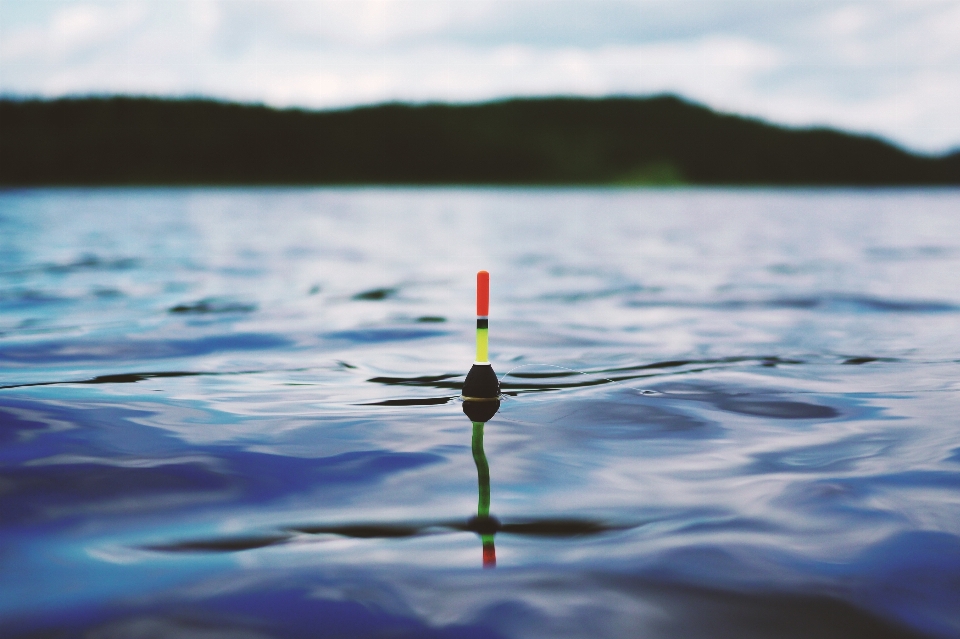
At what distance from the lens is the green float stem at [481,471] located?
4.04 metres

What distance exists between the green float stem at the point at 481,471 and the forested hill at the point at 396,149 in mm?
128825

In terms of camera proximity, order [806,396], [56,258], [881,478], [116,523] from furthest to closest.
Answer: [56,258] < [806,396] < [881,478] < [116,523]

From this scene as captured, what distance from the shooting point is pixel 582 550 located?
3.54 m

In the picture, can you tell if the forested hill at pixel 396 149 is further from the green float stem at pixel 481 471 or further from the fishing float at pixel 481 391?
the green float stem at pixel 481 471

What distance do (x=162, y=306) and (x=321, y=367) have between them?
16.5 feet

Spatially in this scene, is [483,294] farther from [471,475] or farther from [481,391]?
[471,475]

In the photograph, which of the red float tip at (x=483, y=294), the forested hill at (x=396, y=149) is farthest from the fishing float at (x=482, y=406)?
the forested hill at (x=396, y=149)

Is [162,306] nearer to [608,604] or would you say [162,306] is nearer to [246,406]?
[246,406]

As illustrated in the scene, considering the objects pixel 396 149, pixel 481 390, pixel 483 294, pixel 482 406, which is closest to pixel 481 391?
pixel 481 390

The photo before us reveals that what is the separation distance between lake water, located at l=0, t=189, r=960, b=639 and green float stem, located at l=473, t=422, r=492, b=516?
41mm

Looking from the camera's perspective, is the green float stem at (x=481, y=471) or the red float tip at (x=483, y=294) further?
the red float tip at (x=483, y=294)

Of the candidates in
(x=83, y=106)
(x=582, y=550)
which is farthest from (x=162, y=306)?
(x=83, y=106)

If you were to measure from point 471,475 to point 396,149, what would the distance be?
17091 cm

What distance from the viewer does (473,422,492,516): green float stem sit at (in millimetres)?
4043
